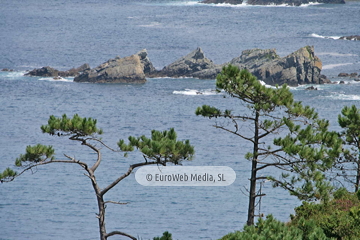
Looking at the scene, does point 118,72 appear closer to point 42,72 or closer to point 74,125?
point 42,72

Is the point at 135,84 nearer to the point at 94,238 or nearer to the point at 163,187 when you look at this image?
the point at 163,187

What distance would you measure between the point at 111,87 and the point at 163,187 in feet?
139

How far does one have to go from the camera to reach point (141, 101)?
81562 millimetres

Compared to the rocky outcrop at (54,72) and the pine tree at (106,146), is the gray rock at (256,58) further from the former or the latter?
the pine tree at (106,146)

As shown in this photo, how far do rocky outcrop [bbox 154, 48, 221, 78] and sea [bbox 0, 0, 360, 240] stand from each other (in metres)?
1.70

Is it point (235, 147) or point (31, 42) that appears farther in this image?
point (31, 42)

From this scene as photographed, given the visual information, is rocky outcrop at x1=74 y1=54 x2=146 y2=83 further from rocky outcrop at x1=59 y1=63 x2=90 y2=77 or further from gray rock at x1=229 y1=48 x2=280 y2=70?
gray rock at x1=229 y1=48 x2=280 y2=70

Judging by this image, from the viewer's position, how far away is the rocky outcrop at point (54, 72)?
3920 inches

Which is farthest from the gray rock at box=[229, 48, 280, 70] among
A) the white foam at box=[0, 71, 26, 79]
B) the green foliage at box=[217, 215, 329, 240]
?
the green foliage at box=[217, 215, 329, 240]

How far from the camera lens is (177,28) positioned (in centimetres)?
14650

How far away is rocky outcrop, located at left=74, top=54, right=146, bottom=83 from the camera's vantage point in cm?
9288

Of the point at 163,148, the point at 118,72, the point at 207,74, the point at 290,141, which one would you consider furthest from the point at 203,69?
the point at 163,148

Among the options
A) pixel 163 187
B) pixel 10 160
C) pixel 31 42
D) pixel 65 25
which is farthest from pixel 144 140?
pixel 65 25

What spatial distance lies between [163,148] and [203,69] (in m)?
77.9
